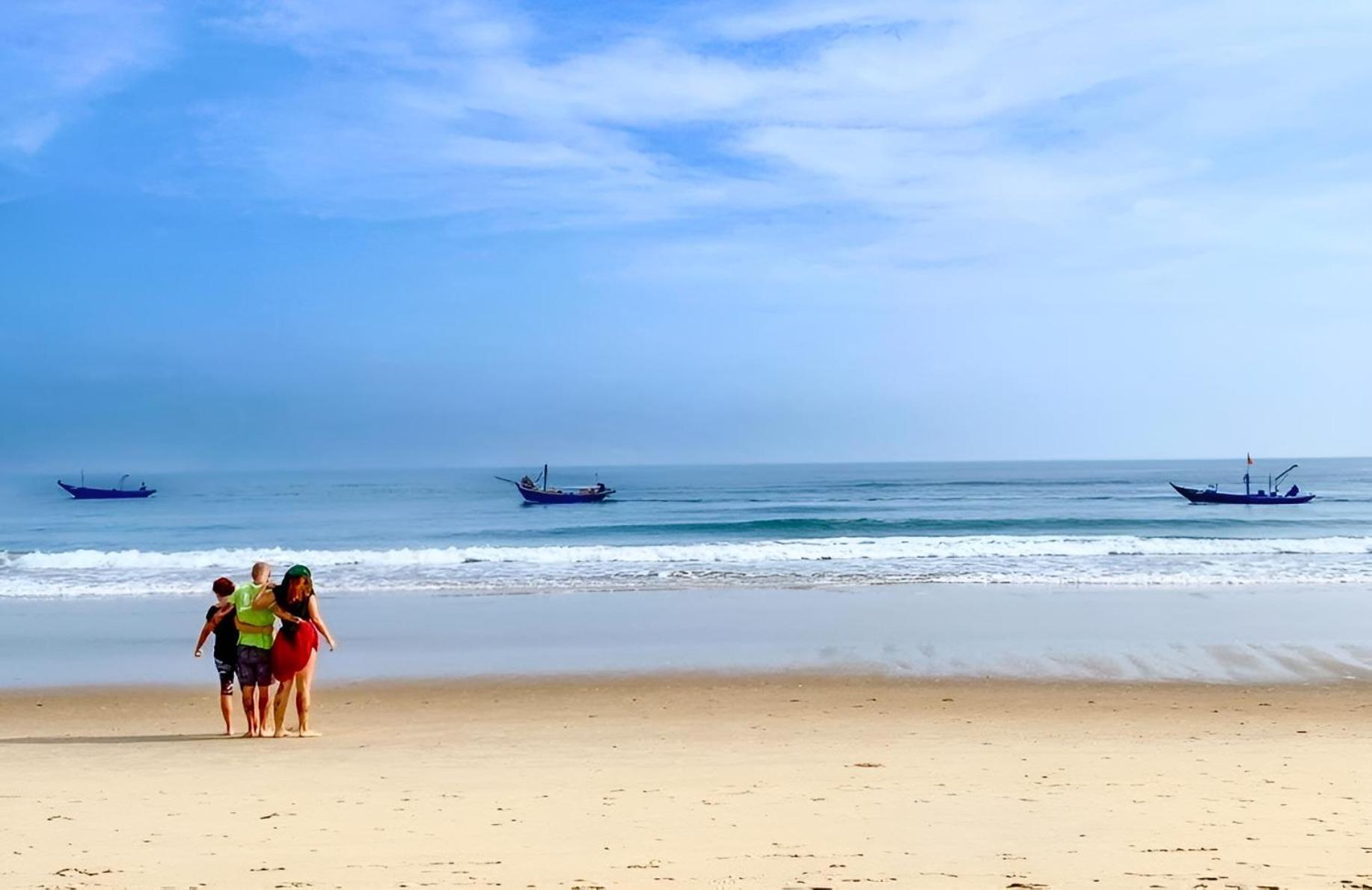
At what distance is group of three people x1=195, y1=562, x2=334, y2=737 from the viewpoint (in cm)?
921

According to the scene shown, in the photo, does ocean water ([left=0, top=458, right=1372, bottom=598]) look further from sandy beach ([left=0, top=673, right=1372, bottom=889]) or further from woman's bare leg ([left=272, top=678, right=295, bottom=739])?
woman's bare leg ([left=272, top=678, right=295, bottom=739])

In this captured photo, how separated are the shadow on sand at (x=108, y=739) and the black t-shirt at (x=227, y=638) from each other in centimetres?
70

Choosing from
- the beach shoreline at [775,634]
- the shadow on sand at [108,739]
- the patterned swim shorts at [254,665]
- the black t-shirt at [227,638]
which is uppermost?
the black t-shirt at [227,638]

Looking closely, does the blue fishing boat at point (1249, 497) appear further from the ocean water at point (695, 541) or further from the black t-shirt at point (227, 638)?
the black t-shirt at point (227, 638)

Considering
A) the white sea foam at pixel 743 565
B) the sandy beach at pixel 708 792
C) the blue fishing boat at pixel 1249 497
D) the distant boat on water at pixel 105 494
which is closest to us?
the sandy beach at pixel 708 792

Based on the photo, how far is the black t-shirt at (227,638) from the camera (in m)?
9.40

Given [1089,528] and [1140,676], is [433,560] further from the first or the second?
[1089,528]

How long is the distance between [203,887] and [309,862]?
0.52 meters

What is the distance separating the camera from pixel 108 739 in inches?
374

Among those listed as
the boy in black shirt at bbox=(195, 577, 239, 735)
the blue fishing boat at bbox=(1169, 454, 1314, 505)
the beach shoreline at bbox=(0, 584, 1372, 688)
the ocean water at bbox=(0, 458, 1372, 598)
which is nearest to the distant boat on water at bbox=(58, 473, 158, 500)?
the ocean water at bbox=(0, 458, 1372, 598)

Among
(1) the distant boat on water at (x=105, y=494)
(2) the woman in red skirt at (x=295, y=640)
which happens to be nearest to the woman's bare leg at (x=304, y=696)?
(2) the woman in red skirt at (x=295, y=640)

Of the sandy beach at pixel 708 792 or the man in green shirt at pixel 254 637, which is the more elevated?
the man in green shirt at pixel 254 637

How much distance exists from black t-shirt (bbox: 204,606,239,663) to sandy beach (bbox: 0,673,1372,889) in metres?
0.76

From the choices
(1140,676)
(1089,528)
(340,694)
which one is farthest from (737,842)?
(1089,528)
